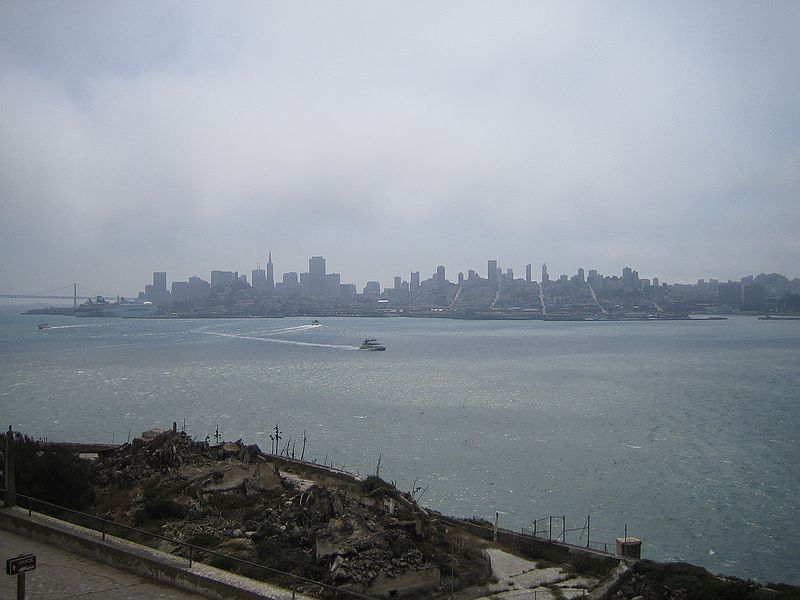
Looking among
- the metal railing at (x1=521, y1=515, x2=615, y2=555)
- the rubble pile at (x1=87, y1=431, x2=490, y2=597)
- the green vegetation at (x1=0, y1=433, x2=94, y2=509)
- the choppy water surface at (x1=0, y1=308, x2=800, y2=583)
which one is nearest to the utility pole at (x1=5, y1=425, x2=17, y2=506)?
the green vegetation at (x1=0, y1=433, x2=94, y2=509)

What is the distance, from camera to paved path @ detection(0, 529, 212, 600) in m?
6.08

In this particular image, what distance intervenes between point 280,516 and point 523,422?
59.1 feet

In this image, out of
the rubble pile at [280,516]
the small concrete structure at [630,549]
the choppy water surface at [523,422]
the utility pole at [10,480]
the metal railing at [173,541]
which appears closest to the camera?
the metal railing at [173,541]

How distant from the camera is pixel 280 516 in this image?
9.89 m

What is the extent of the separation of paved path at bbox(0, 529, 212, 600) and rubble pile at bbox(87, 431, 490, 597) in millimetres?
1294

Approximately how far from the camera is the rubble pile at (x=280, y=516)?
25.8ft

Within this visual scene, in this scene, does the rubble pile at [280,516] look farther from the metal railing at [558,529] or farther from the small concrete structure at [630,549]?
the metal railing at [558,529]

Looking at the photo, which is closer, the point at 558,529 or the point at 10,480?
the point at 10,480

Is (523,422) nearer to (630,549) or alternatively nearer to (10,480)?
(630,549)

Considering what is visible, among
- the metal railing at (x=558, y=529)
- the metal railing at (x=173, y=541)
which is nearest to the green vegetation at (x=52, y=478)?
the metal railing at (x=173, y=541)

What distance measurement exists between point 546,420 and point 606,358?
30.9 meters

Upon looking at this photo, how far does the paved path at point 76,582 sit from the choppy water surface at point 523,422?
9.47 m

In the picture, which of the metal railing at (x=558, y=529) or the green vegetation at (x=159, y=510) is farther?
the metal railing at (x=558, y=529)

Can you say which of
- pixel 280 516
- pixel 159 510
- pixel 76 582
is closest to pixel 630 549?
pixel 280 516
